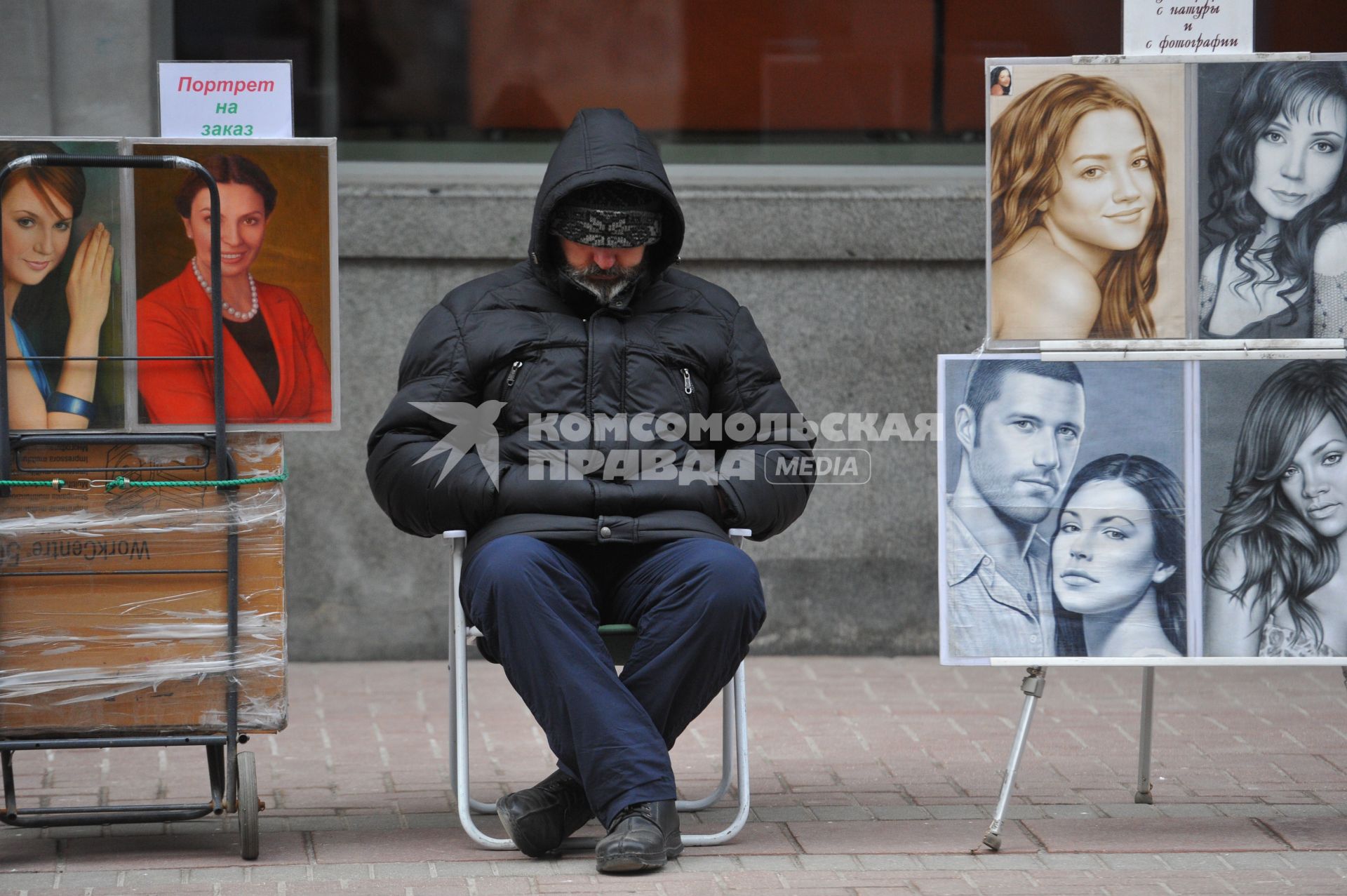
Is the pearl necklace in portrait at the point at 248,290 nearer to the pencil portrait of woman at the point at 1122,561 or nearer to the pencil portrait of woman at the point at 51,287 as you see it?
the pencil portrait of woman at the point at 51,287

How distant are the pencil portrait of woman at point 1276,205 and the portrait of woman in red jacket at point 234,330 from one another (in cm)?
208

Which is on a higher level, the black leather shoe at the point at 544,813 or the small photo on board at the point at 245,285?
the small photo on board at the point at 245,285

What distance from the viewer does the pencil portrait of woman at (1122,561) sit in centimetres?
380

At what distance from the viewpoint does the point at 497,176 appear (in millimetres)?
6305

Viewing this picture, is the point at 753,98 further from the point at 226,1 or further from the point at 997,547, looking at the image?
the point at 997,547

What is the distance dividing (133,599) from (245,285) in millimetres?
738

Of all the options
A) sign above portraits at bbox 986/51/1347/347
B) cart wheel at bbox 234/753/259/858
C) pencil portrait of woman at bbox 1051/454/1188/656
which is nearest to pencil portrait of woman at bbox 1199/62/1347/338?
sign above portraits at bbox 986/51/1347/347

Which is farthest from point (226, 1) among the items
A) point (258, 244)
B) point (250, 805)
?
point (250, 805)

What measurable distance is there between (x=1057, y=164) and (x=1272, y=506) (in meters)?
0.93

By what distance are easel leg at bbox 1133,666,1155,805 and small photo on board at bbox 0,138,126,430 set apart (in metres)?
2.55

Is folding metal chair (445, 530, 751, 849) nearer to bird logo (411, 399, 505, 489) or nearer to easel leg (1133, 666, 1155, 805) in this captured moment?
bird logo (411, 399, 505, 489)

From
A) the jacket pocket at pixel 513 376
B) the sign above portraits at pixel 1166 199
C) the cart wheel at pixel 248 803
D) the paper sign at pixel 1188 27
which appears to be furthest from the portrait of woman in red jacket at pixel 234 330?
the paper sign at pixel 1188 27

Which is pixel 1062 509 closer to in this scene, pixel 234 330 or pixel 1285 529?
pixel 1285 529

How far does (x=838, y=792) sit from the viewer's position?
173 inches
